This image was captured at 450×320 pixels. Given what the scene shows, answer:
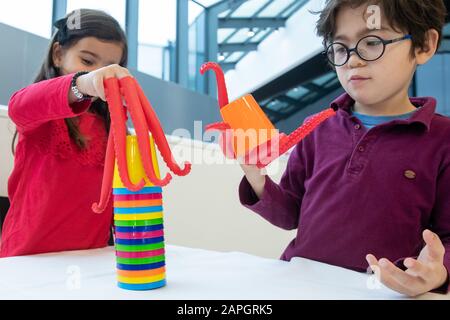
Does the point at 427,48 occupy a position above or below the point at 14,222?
above

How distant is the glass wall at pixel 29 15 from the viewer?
4.93ft

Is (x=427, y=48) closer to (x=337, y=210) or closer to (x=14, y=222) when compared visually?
(x=337, y=210)

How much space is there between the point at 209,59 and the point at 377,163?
3.20m

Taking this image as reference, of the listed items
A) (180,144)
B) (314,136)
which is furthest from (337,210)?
(180,144)

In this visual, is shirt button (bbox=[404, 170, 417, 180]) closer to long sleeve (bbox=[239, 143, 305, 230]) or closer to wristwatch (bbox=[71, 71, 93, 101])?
long sleeve (bbox=[239, 143, 305, 230])

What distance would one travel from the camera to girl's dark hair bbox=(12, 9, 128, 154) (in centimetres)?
68

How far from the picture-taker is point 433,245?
0.34 meters

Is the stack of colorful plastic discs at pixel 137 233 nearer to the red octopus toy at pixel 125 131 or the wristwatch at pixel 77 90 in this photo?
the red octopus toy at pixel 125 131

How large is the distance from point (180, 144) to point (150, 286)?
0.85m

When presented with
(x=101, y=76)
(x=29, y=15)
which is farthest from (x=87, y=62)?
(x=29, y=15)

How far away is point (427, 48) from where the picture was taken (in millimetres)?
559

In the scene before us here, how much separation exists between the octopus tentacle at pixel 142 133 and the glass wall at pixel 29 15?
135 centimetres

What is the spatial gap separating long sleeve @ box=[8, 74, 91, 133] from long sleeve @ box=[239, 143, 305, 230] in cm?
23

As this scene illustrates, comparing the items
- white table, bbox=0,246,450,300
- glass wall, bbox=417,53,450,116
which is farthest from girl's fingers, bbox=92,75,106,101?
glass wall, bbox=417,53,450,116
